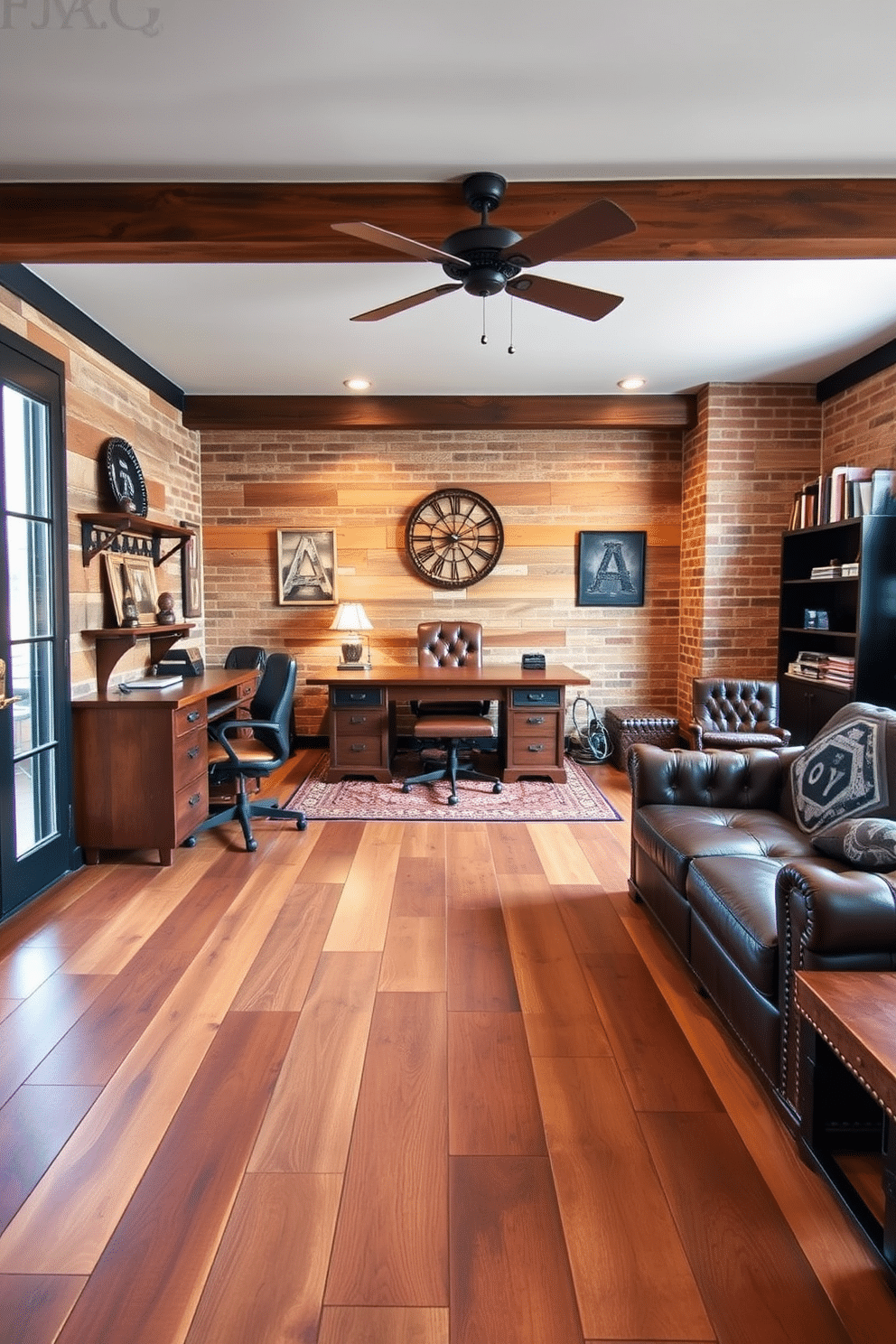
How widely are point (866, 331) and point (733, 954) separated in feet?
12.3

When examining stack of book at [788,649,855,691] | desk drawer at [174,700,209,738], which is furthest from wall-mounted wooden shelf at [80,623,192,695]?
stack of book at [788,649,855,691]

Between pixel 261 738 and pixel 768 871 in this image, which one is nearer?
pixel 768 871

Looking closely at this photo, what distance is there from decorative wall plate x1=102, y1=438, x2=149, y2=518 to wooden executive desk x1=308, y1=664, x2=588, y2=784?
155 centimetres

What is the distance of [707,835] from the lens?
2467mm

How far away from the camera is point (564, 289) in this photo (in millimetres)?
2580

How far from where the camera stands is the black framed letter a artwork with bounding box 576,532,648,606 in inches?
225

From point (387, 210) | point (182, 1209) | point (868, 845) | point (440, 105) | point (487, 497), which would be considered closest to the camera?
point (182, 1209)

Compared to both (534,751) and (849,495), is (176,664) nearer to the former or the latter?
(534,751)

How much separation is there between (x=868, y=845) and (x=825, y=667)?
2.72 m

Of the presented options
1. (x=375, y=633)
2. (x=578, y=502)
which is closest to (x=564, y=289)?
(x=578, y=502)

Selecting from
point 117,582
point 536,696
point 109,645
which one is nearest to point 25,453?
point 117,582

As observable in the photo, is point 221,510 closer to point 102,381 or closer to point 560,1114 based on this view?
point 102,381

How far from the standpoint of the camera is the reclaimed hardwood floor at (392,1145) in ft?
4.14

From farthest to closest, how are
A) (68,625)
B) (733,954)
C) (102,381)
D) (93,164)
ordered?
(102,381)
(68,625)
(93,164)
(733,954)
